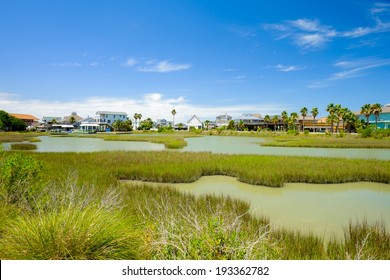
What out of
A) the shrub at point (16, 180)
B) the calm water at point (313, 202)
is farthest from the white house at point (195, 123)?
the shrub at point (16, 180)

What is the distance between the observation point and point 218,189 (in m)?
9.74

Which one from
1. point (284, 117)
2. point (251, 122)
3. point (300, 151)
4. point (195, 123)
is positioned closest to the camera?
point (300, 151)

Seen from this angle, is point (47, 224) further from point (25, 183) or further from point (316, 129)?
point (316, 129)

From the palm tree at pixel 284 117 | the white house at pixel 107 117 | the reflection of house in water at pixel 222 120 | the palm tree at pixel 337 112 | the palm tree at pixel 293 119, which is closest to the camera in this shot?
the white house at pixel 107 117

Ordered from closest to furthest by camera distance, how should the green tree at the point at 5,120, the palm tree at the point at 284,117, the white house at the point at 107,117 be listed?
the green tree at the point at 5,120
the white house at the point at 107,117
the palm tree at the point at 284,117

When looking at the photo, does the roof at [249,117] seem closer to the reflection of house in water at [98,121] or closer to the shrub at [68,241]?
the reflection of house in water at [98,121]

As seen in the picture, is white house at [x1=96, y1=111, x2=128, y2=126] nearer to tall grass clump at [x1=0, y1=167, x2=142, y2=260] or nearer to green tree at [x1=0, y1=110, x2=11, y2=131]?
green tree at [x1=0, y1=110, x2=11, y2=131]

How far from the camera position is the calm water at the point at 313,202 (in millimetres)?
6164

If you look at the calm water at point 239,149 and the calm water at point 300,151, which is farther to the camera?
the calm water at point 239,149

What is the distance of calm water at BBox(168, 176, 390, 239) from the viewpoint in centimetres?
616

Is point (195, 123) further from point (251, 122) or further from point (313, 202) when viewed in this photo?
point (313, 202)

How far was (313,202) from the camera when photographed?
8078 millimetres

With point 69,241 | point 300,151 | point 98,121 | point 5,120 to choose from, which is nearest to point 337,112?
point 300,151
